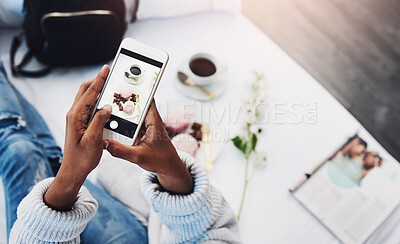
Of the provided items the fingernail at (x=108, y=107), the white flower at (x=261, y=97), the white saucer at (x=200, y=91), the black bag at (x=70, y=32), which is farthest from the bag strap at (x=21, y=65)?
the white flower at (x=261, y=97)

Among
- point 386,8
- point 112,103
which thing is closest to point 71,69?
point 112,103

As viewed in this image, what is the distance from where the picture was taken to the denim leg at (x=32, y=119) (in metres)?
0.82

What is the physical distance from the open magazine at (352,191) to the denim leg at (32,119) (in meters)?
0.59

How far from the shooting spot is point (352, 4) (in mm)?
1608

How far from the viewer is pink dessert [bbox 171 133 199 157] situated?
2.59 feet

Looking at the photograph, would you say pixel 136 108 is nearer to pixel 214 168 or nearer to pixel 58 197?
pixel 58 197

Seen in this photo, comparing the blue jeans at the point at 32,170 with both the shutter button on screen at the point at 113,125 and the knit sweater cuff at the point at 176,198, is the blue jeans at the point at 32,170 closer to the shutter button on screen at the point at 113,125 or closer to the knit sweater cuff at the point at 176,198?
the knit sweater cuff at the point at 176,198

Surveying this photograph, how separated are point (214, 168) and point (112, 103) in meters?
0.35

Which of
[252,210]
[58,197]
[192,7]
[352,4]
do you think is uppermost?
[352,4]

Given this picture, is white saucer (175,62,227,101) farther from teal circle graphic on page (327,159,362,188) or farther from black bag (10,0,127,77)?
teal circle graphic on page (327,159,362,188)

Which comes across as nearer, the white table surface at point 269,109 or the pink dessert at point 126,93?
the pink dessert at point 126,93

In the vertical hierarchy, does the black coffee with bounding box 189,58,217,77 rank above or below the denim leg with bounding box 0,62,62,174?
above

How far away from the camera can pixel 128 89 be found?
0.58 m

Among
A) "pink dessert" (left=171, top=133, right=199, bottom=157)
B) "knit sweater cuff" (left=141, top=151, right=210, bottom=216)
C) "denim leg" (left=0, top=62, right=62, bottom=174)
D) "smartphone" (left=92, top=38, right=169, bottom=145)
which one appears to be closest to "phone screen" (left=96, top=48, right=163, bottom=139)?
"smartphone" (left=92, top=38, right=169, bottom=145)
